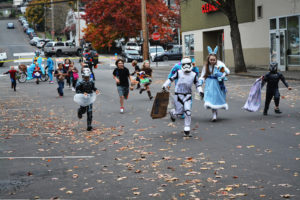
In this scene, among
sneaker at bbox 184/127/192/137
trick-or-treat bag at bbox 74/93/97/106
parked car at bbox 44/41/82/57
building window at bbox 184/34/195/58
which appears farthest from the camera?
parked car at bbox 44/41/82/57

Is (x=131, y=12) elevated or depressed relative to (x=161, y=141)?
elevated

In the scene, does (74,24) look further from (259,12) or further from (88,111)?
(88,111)

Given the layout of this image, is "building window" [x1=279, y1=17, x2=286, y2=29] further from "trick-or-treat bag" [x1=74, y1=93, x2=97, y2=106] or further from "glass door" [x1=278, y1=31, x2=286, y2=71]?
"trick-or-treat bag" [x1=74, y1=93, x2=97, y2=106]

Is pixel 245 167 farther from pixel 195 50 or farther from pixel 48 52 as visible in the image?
pixel 48 52

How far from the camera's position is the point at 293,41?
3061 cm

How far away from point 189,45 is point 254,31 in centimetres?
1279

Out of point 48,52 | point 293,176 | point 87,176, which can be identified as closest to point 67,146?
point 87,176

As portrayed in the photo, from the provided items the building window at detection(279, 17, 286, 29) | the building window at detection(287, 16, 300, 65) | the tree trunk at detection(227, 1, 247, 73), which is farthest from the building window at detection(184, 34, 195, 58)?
the building window at detection(287, 16, 300, 65)

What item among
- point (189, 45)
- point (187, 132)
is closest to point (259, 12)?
point (189, 45)

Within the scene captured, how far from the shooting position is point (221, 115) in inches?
566

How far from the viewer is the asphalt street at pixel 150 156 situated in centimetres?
690

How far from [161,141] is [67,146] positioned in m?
1.91

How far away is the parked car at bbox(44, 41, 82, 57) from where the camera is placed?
64875 millimetres

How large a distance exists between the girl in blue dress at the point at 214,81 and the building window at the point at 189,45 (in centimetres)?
3348
